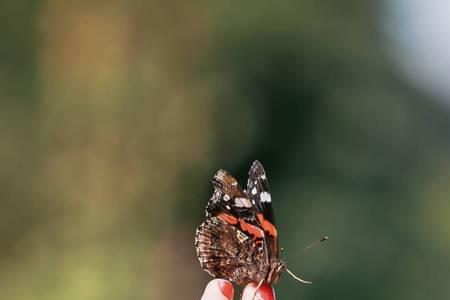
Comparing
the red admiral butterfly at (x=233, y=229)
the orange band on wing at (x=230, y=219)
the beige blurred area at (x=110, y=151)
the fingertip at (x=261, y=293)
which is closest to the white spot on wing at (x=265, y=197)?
the red admiral butterfly at (x=233, y=229)

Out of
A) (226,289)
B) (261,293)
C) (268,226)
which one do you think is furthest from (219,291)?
(268,226)

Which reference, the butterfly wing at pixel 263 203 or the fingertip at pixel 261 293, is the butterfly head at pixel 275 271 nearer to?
the butterfly wing at pixel 263 203

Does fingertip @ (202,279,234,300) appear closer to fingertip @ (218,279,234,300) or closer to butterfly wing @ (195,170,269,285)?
fingertip @ (218,279,234,300)

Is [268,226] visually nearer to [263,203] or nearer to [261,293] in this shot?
[263,203]

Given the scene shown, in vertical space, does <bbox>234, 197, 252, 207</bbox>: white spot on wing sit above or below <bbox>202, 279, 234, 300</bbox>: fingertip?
below

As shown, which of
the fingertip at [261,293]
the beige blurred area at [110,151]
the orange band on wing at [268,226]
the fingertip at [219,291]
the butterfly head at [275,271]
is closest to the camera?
the fingertip at [219,291]

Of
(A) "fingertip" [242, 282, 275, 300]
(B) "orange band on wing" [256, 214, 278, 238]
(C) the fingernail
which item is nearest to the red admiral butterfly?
(B) "orange band on wing" [256, 214, 278, 238]

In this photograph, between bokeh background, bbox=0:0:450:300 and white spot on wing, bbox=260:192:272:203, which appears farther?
bokeh background, bbox=0:0:450:300
